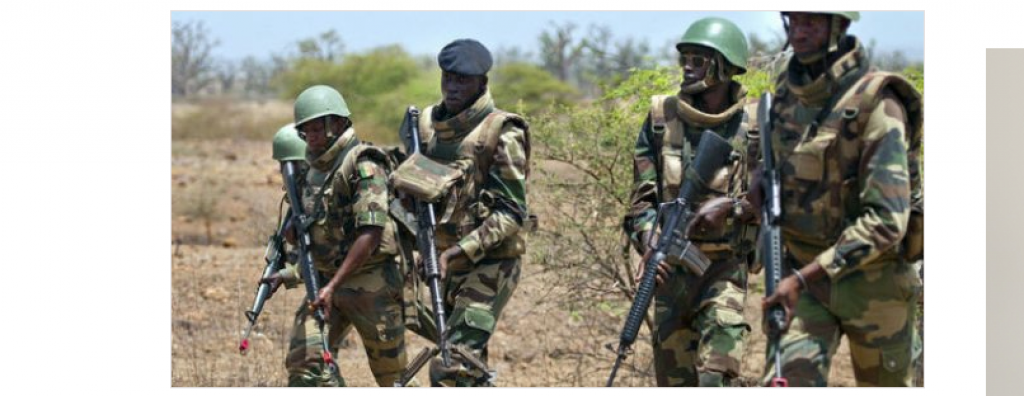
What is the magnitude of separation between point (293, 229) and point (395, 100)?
22503 millimetres

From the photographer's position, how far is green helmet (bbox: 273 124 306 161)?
9012 millimetres

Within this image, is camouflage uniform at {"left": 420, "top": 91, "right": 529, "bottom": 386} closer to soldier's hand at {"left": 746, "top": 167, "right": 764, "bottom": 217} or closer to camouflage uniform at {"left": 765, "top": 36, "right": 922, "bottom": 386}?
soldier's hand at {"left": 746, "top": 167, "right": 764, "bottom": 217}

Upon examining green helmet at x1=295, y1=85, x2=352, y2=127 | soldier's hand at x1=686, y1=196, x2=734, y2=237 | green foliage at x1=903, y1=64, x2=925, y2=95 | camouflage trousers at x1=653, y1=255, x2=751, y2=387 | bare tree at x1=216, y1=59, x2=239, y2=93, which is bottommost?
camouflage trousers at x1=653, y1=255, x2=751, y2=387

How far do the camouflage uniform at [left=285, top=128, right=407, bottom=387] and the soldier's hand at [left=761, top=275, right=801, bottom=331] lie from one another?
2.41m

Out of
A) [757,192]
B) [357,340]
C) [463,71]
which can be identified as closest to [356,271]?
[463,71]

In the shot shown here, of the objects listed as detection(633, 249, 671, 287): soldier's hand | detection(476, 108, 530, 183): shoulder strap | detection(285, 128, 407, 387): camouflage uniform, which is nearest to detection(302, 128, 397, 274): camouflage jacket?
detection(285, 128, 407, 387): camouflage uniform

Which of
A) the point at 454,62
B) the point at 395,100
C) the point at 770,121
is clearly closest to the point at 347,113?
the point at 454,62

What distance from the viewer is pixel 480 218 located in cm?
860

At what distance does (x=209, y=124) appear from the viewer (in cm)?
4038

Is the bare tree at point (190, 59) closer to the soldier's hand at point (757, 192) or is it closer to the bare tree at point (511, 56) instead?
the bare tree at point (511, 56)

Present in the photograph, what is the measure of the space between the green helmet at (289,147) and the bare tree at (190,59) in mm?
26536

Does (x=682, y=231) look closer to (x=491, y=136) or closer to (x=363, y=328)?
(x=491, y=136)

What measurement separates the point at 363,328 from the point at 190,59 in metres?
38.3

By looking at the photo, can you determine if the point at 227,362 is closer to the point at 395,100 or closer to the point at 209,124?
the point at 395,100
